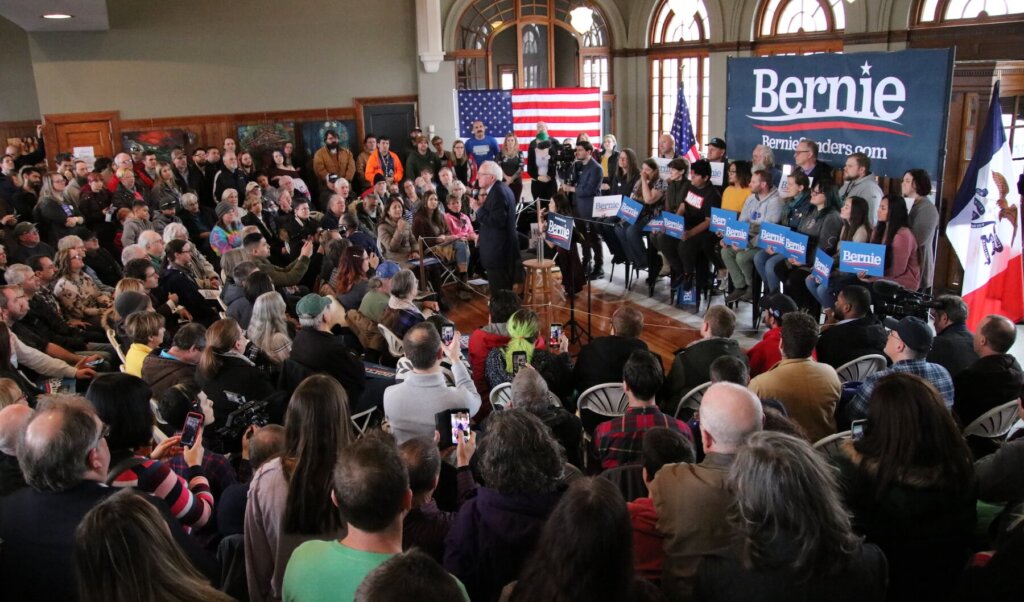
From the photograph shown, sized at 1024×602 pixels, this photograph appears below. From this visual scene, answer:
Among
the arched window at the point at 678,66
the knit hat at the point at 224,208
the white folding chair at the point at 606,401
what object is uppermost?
the arched window at the point at 678,66

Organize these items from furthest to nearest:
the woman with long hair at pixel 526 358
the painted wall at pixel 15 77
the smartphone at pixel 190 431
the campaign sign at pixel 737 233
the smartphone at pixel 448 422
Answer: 1. the painted wall at pixel 15 77
2. the campaign sign at pixel 737 233
3. the woman with long hair at pixel 526 358
4. the smartphone at pixel 448 422
5. the smartphone at pixel 190 431

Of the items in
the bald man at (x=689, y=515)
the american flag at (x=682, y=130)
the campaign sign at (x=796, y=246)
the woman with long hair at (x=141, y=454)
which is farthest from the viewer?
the american flag at (x=682, y=130)

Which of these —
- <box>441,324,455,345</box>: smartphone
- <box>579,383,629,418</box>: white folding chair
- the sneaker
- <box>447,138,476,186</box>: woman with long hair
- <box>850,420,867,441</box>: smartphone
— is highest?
<box>447,138,476,186</box>: woman with long hair

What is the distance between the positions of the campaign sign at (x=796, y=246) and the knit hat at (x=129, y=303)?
447 centimetres

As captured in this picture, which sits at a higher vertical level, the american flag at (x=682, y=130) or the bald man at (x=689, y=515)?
the american flag at (x=682, y=130)

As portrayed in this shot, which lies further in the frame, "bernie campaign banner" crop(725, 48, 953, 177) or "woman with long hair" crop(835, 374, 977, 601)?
"bernie campaign banner" crop(725, 48, 953, 177)

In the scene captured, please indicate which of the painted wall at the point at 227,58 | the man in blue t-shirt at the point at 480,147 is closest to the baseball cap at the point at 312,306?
the man in blue t-shirt at the point at 480,147

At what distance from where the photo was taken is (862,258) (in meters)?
5.36

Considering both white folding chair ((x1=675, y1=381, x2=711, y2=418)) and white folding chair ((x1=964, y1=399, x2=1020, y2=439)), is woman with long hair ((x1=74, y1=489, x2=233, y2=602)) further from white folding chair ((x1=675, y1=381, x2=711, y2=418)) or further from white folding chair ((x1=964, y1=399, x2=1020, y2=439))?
white folding chair ((x1=964, y1=399, x2=1020, y2=439))

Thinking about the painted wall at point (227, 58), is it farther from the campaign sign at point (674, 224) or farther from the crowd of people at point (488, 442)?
the campaign sign at point (674, 224)

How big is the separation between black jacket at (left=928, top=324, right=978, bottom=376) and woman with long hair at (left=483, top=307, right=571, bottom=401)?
1.81 metres

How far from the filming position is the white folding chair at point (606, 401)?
3602 mm

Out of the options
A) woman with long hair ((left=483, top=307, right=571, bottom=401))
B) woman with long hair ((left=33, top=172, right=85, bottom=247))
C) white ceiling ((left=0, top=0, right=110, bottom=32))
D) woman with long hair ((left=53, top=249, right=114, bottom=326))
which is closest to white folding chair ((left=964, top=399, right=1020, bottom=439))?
woman with long hair ((left=483, top=307, right=571, bottom=401))

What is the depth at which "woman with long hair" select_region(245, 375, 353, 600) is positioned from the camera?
7.13 ft
